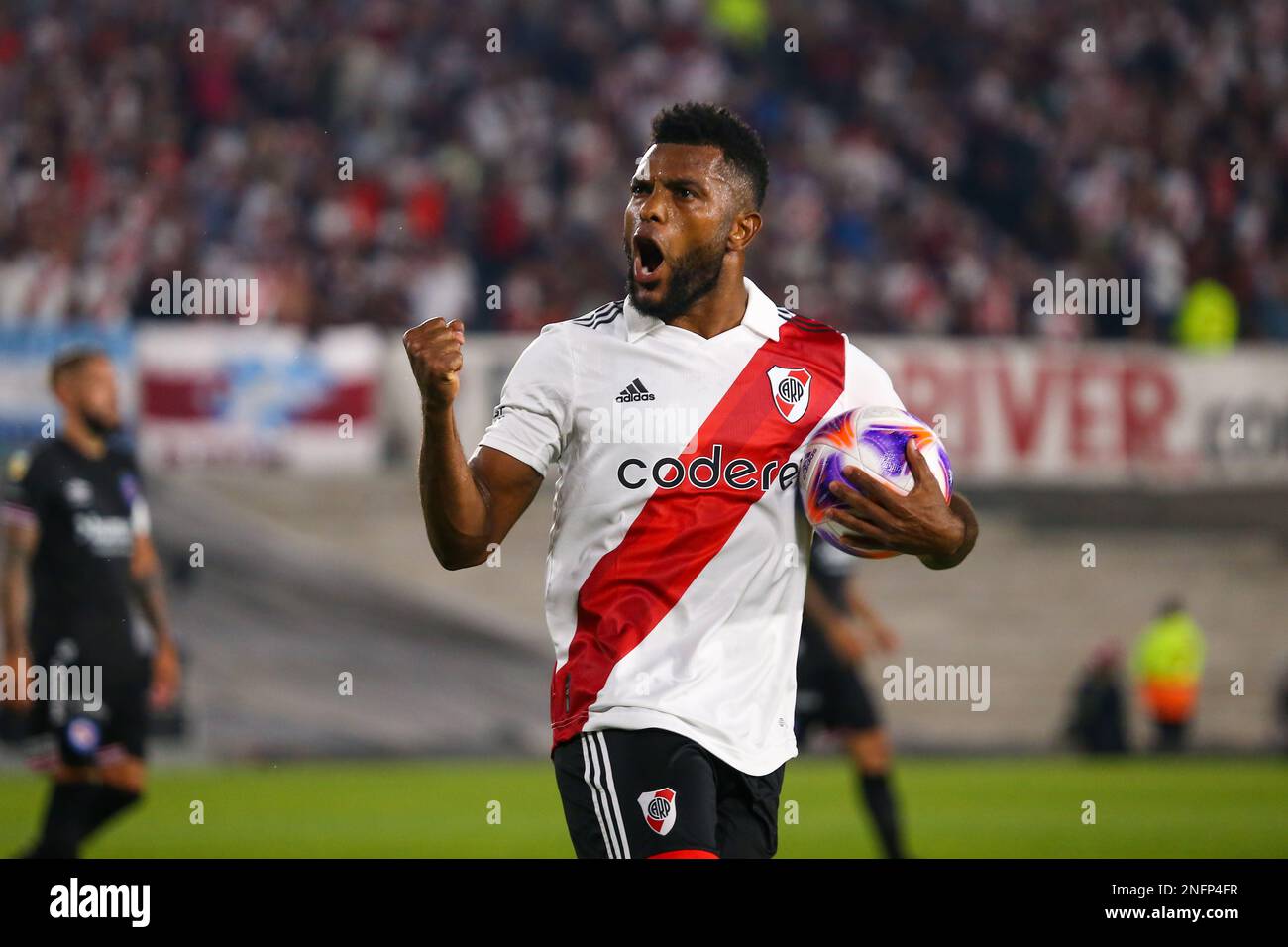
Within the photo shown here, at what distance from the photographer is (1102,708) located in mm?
17141

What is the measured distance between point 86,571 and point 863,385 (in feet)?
16.3

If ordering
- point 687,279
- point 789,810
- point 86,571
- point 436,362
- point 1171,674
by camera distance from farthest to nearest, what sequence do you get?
1. point 1171,674
2. point 789,810
3. point 86,571
4. point 687,279
5. point 436,362

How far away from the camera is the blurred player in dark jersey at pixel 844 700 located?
32.2 ft

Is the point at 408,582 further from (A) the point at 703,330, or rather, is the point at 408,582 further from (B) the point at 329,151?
(A) the point at 703,330

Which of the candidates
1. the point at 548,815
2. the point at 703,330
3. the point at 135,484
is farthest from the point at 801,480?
the point at 548,815

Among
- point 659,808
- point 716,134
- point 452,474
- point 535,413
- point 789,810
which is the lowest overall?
point 789,810

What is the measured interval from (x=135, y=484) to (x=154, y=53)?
447 inches

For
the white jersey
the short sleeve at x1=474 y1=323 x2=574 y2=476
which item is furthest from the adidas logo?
the short sleeve at x1=474 y1=323 x2=574 y2=476

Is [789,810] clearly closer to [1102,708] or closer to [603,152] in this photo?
[1102,708]

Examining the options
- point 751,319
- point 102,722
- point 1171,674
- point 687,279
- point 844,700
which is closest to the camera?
point 687,279

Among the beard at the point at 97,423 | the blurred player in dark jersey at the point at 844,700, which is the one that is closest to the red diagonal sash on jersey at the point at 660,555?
Result: the beard at the point at 97,423

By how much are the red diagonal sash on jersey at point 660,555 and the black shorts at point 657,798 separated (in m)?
0.10

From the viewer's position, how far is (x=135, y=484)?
29.2ft

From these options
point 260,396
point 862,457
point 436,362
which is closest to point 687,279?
point 862,457
